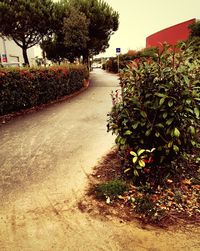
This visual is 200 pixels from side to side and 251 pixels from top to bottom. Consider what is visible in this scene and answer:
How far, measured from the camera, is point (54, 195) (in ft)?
12.4

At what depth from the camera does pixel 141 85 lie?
3.63 metres

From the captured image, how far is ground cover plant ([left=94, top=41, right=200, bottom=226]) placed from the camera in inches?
132

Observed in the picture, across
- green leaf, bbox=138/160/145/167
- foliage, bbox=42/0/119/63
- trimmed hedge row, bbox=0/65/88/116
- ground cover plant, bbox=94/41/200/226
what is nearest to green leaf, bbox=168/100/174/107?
ground cover plant, bbox=94/41/200/226

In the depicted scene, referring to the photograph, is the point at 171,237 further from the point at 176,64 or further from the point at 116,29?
the point at 116,29

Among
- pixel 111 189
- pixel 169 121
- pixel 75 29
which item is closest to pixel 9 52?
pixel 75 29

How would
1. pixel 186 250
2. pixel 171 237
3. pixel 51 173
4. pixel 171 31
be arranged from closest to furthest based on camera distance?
pixel 186 250 < pixel 171 237 < pixel 51 173 < pixel 171 31

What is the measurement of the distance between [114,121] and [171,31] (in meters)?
35.4

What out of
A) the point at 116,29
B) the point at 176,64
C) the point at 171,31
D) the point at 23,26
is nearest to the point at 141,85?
the point at 176,64

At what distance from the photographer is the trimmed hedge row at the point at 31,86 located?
852 cm

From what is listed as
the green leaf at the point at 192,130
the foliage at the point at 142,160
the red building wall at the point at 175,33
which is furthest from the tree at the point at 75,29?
the green leaf at the point at 192,130

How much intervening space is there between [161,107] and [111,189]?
1.41 meters

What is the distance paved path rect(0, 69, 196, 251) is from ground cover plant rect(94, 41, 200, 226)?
51cm

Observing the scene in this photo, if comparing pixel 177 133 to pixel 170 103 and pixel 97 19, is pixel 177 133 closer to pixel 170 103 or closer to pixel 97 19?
pixel 170 103

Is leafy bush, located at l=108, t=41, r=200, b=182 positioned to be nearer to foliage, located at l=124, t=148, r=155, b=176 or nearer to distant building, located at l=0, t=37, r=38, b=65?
foliage, located at l=124, t=148, r=155, b=176
